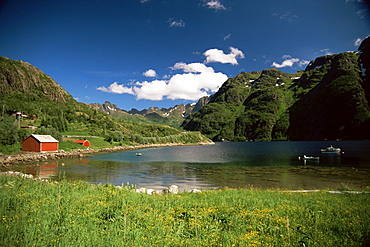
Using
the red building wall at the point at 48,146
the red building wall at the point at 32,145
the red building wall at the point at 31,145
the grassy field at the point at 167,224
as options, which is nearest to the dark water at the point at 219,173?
the red building wall at the point at 32,145

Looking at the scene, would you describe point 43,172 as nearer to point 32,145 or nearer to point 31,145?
point 32,145

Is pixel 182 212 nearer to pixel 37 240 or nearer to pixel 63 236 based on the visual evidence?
pixel 63 236

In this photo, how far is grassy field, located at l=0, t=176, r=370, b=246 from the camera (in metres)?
8.52

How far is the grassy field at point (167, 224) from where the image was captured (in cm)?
852

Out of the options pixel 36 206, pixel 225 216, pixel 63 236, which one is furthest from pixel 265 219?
pixel 36 206

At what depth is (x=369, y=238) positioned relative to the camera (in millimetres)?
9164

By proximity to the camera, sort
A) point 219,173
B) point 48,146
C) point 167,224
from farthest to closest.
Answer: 1. point 48,146
2. point 219,173
3. point 167,224

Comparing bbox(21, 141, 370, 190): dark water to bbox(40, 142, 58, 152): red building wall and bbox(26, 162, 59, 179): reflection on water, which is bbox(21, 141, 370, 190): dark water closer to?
bbox(26, 162, 59, 179): reflection on water

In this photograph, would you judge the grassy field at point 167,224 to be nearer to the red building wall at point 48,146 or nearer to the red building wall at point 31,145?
the red building wall at point 31,145

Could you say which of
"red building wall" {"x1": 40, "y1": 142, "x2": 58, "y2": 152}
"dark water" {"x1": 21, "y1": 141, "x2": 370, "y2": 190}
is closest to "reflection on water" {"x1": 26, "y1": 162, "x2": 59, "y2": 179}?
"dark water" {"x1": 21, "y1": 141, "x2": 370, "y2": 190}

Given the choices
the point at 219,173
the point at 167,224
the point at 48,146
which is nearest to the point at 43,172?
the point at 219,173

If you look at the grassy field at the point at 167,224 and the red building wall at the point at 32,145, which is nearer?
the grassy field at the point at 167,224

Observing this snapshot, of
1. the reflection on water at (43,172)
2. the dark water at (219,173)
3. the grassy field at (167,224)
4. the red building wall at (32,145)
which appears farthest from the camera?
the red building wall at (32,145)

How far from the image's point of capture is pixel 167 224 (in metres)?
11.0
